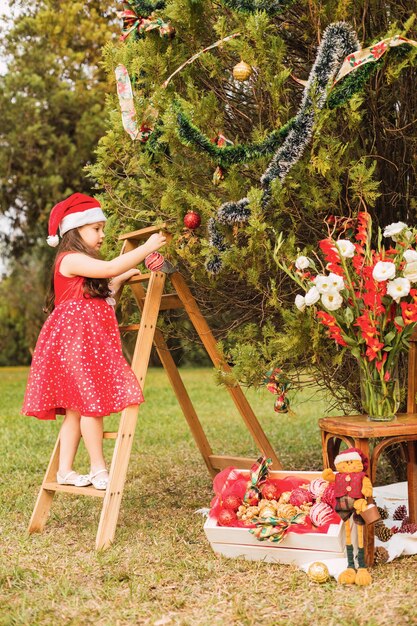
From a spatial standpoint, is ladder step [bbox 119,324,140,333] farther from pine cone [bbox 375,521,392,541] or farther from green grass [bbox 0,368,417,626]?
pine cone [bbox 375,521,392,541]

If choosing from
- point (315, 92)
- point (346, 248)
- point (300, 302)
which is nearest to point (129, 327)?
point (300, 302)

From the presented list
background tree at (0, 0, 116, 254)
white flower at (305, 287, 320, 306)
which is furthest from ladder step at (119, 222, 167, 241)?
background tree at (0, 0, 116, 254)

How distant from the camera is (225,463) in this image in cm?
462

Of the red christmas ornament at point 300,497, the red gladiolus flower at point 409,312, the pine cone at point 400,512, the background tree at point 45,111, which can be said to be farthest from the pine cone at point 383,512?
the background tree at point 45,111

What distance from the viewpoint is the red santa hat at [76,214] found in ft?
13.1

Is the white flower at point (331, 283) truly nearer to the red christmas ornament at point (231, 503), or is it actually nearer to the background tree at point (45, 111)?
the red christmas ornament at point (231, 503)

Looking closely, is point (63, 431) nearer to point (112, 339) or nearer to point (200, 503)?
point (112, 339)

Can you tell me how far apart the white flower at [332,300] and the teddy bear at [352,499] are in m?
0.63

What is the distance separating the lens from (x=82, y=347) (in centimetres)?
380

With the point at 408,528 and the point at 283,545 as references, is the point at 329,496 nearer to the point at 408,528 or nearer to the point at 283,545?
the point at 283,545

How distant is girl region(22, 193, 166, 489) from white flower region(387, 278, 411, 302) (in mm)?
1206

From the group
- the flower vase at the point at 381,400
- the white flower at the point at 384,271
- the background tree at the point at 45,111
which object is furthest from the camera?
the background tree at the point at 45,111

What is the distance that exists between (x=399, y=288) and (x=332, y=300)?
0.28m

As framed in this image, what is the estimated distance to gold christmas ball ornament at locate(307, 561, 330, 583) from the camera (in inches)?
118
